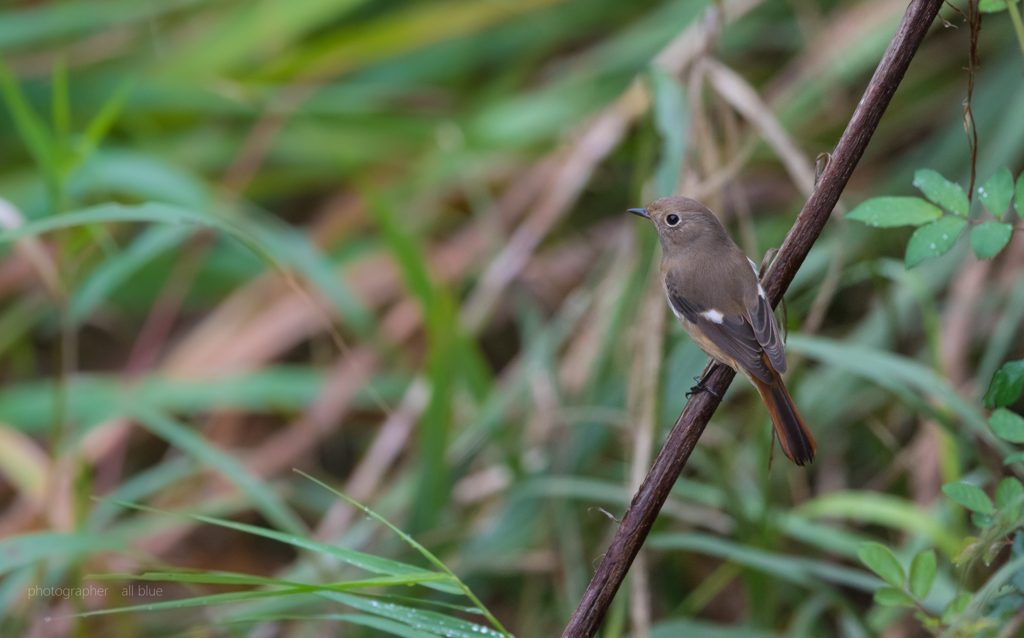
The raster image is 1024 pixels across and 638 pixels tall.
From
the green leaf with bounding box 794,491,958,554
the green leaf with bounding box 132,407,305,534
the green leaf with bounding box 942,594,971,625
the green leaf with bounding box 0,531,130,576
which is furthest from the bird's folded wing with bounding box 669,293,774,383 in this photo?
the green leaf with bounding box 0,531,130,576

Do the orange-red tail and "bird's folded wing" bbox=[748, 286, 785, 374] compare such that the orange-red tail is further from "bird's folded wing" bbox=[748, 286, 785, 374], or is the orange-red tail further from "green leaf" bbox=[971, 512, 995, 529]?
"green leaf" bbox=[971, 512, 995, 529]

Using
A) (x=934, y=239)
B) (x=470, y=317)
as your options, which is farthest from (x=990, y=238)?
(x=470, y=317)

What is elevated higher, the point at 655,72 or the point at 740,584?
the point at 655,72

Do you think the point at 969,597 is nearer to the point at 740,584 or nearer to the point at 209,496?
the point at 740,584

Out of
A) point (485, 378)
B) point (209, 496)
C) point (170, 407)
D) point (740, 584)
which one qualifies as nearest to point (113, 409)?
point (170, 407)

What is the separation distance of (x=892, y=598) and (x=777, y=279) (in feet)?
1.71

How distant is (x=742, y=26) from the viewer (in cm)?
377

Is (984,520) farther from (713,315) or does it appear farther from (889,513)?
(889,513)

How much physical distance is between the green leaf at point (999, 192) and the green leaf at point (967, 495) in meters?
0.38

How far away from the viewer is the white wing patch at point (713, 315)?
1639 millimetres

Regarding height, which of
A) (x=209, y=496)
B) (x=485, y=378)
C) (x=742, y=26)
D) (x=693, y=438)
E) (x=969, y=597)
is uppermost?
(x=742, y=26)

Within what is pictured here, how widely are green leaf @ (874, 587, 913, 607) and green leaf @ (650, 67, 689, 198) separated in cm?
108

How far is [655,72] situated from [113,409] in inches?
83.9

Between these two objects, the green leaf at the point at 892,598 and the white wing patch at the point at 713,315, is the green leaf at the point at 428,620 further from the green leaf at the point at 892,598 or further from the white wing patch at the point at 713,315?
the white wing patch at the point at 713,315
